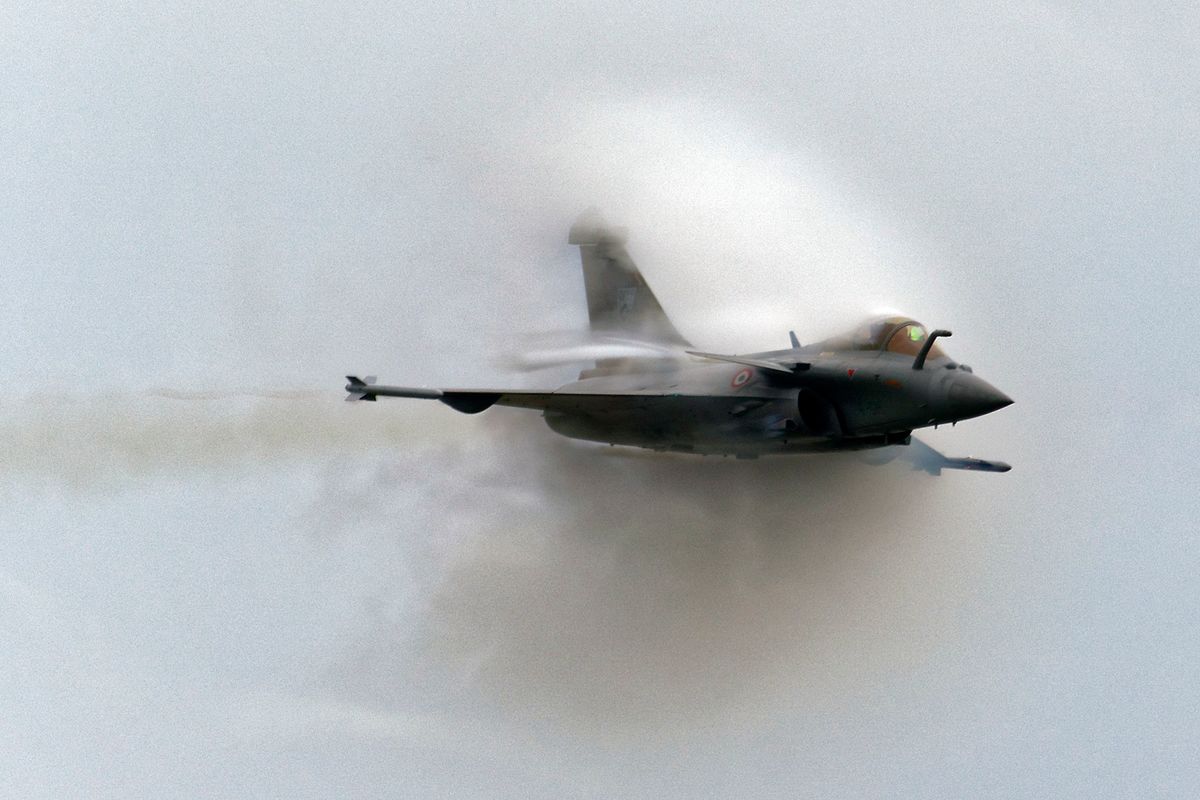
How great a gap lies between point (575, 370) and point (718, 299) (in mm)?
3395

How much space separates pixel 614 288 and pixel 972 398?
10.3 metres

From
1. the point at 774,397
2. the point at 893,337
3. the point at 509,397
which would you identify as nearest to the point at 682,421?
the point at 774,397

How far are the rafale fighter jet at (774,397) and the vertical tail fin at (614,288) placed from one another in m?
1.70

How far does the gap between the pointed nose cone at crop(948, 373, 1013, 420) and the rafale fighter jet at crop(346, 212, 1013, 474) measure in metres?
0.01

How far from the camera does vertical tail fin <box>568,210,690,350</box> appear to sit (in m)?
28.7

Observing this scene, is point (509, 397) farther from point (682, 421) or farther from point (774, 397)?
point (774, 397)

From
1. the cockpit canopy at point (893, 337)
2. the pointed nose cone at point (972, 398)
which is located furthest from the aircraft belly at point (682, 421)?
the pointed nose cone at point (972, 398)

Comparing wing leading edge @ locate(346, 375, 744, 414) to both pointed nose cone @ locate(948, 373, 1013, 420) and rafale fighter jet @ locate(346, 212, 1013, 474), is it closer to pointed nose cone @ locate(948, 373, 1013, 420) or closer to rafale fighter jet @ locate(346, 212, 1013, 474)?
rafale fighter jet @ locate(346, 212, 1013, 474)

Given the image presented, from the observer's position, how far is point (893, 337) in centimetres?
2217

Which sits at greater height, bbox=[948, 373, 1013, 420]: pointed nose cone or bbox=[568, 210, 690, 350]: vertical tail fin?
bbox=[568, 210, 690, 350]: vertical tail fin

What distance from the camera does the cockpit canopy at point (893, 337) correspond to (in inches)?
864

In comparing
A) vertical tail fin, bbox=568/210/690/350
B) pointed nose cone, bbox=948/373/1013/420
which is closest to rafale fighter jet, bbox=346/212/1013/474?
pointed nose cone, bbox=948/373/1013/420

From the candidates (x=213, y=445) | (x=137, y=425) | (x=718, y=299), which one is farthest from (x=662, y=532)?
(x=137, y=425)

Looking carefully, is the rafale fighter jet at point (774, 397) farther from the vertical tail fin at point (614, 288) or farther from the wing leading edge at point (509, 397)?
the vertical tail fin at point (614, 288)
